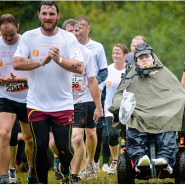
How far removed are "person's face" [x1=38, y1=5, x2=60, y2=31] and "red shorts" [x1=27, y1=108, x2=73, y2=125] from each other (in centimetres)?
100

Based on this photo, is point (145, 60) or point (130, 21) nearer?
point (145, 60)

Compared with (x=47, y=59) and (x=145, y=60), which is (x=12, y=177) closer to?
(x=47, y=59)

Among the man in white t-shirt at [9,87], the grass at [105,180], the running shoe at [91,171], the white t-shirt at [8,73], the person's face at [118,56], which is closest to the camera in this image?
the man in white t-shirt at [9,87]

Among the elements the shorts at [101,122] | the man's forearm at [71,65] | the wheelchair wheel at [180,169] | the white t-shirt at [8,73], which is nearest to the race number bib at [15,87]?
the white t-shirt at [8,73]

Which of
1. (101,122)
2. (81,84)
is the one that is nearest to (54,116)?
(81,84)

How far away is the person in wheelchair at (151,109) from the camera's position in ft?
17.1

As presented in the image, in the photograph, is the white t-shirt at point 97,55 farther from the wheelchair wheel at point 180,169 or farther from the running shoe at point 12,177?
the wheelchair wheel at point 180,169

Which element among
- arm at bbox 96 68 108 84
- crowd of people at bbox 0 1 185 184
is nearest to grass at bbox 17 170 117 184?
crowd of people at bbox 0 1 185 184

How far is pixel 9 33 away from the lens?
605cm

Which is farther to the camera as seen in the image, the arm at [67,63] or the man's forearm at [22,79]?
the man's forearm at [22,79]

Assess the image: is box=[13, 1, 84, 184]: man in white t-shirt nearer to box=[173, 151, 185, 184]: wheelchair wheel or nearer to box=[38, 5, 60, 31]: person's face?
box=[38, 5, 60, 31]: person's face

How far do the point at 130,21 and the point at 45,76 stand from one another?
15801 millimetres

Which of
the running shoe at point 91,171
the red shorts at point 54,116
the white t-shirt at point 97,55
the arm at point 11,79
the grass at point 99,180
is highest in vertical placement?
the white t-shirt at point 97,55

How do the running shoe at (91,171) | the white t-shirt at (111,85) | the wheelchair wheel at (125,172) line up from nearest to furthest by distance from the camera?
the wheelchair wheel at (125,172) → the running shoe at (91,171) → the white t-shirt at (111,85)
